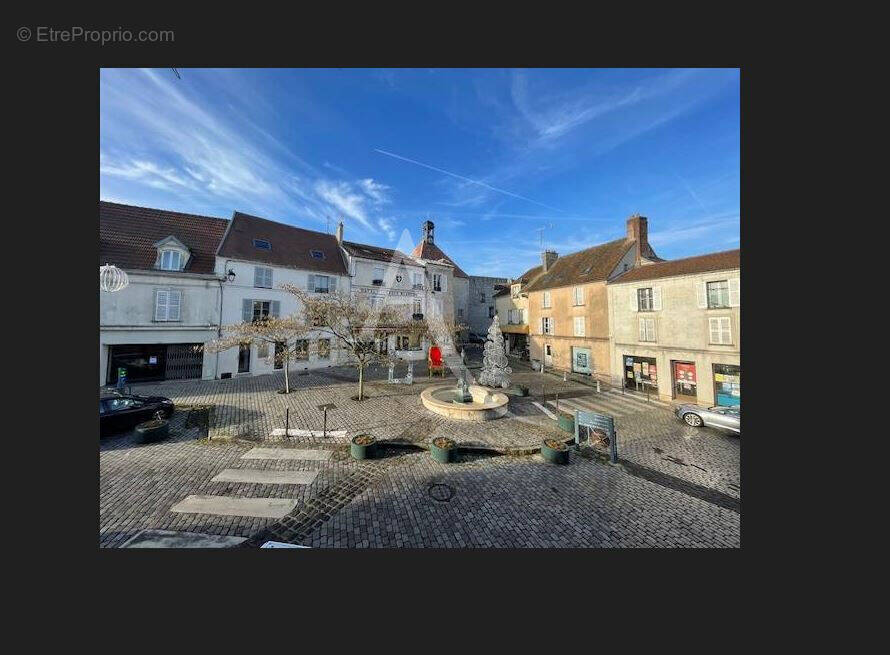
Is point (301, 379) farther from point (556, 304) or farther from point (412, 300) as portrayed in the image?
point (556, 304)

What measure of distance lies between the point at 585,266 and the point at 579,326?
5531 millimetres

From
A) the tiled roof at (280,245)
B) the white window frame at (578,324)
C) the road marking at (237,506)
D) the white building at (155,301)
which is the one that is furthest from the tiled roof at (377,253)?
the road marking at (237,506)

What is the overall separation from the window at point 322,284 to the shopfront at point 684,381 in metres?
25.2

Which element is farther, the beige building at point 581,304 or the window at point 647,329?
the beige building at point 581,304

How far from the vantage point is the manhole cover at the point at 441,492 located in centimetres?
736

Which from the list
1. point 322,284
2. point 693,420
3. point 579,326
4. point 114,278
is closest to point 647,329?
point 579,326

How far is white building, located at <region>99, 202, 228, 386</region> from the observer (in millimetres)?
17719

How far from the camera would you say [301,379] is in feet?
67.5

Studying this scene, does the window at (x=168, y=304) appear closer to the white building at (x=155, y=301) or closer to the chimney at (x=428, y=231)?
the white building at (x=155, y=301)

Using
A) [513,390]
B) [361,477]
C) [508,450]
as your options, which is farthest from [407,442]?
[513,390]

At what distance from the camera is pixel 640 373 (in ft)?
68.2

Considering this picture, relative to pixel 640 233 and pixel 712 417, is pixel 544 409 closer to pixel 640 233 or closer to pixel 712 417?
pixel 712 417

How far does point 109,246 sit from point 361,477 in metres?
22.0

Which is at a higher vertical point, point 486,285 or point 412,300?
point 486,285
